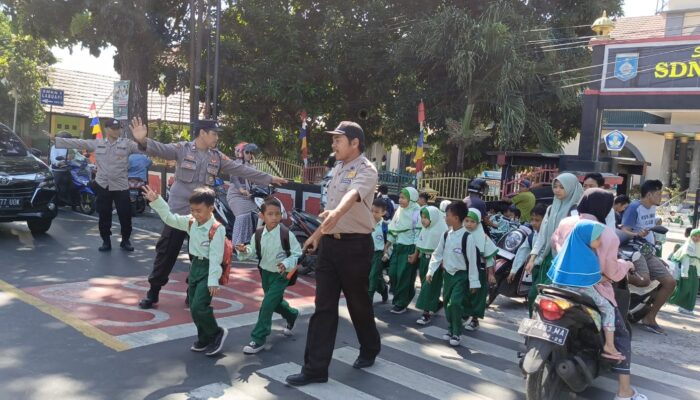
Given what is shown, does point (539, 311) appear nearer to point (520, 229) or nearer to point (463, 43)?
point (520, 229)

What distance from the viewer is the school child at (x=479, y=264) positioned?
18.3ft

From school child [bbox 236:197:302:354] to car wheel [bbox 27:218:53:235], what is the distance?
570cm

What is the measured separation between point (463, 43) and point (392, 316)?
30.1ft

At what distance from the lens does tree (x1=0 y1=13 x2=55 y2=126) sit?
81.6ft

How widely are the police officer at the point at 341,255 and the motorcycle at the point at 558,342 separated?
1.26 metres

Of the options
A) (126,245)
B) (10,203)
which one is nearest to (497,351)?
(126,245)

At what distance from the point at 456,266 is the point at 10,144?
7.78 metres

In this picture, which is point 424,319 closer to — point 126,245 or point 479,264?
point 479,264

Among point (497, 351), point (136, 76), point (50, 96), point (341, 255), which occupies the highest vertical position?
point (136, 76)

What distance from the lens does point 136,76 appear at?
52.9ft

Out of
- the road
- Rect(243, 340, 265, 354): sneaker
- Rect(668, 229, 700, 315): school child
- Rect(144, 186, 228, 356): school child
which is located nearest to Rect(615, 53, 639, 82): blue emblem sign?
Rect(668, 229, 700, 315): school child

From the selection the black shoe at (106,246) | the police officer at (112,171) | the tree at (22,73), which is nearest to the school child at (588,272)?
the police officer at (112,171)

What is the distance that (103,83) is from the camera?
33719 mm

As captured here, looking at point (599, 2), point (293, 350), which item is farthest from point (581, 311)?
point (599, 2)
